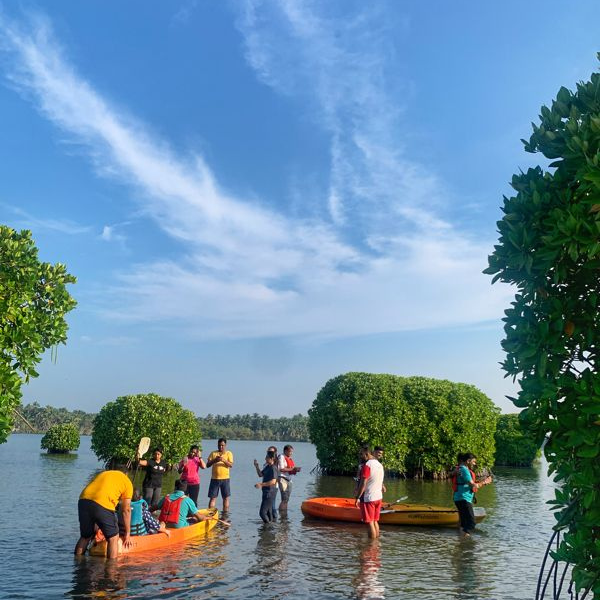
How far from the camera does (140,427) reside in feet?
121

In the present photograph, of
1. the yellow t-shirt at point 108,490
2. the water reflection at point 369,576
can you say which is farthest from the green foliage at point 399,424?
the yellow t-shirt at point 108,490

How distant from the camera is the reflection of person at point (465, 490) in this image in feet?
53.2

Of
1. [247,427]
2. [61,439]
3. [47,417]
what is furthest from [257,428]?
[61,439]

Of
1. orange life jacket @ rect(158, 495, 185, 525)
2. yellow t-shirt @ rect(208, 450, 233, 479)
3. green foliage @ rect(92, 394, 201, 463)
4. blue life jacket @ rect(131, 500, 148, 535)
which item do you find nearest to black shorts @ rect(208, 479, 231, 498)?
yellow t-shirt @ rect(208, 450, 233, 479)

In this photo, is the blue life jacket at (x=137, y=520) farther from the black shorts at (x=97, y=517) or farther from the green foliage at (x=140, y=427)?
the green foliage at (x=140, y=427)

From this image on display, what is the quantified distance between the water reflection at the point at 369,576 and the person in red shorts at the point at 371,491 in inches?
29.3

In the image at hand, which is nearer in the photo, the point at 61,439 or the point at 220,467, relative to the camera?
the point at 220,467

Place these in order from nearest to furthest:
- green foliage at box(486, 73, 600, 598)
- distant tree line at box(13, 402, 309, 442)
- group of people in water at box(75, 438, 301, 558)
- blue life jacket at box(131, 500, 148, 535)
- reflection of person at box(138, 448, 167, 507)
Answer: green foliage at box(486, 73, 600, 598), group of people in water at box(75, 438, 301, 558), blue life jacket at box(131, 500, 148, 535), reflection of person at box(138, 448, 167, 507), distant tree line at box(13, 402, 309, 442)

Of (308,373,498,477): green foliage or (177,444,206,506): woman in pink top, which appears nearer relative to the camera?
(177,444,206,506): woman in pink top

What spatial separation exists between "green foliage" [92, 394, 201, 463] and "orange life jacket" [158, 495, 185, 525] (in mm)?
22698

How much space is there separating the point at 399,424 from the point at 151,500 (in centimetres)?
2424

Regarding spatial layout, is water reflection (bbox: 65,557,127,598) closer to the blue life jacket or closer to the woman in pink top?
the blue life jacket

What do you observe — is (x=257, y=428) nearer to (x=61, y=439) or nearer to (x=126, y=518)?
(x=61, y=439)

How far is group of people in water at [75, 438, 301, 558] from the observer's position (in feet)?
38.5
